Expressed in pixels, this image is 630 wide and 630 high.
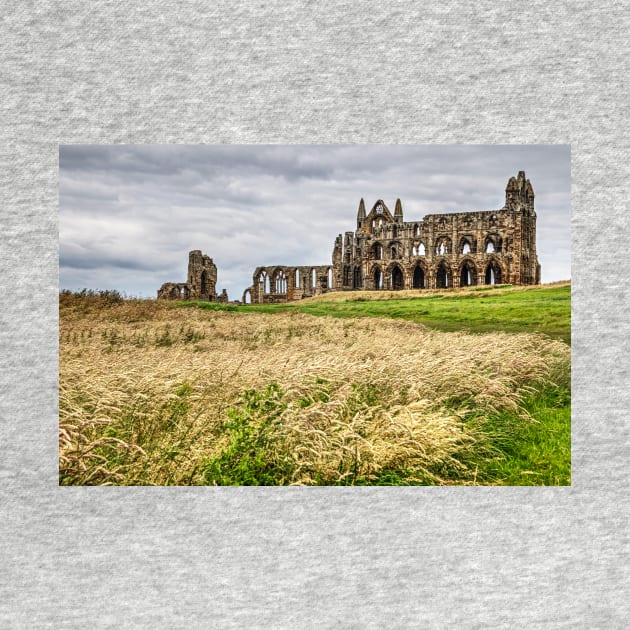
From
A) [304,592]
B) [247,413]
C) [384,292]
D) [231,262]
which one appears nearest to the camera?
[304,592]

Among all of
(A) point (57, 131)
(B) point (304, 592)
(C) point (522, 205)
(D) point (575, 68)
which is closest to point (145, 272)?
(A) point (57, 131)

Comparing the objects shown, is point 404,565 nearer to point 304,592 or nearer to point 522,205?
point 304,592

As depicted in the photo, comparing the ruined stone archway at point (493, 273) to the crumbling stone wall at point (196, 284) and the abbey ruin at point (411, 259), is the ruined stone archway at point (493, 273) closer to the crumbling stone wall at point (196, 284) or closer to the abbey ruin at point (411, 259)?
the abbey ruin at point (411, 259)

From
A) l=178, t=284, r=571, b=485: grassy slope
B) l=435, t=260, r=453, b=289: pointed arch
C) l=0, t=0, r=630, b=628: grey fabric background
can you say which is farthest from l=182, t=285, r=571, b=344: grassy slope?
l=0, t=0, r=630, b=628: grey fabric background

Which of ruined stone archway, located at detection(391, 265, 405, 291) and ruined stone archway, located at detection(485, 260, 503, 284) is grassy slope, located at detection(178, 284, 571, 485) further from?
ruined stone archway, located at detection(391, 265, 405, 291)

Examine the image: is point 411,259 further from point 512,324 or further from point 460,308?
point 512,324

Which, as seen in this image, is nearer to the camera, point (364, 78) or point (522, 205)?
point (364, 78)
